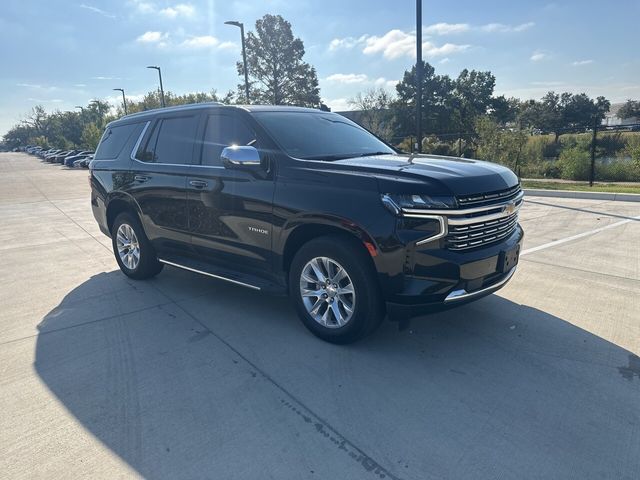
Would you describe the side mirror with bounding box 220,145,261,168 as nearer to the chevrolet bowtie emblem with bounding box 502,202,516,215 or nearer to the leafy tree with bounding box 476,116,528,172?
the chevrolet bowtie emblem with bounding box 502,202,516,215

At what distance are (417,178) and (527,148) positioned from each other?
57.9 feet

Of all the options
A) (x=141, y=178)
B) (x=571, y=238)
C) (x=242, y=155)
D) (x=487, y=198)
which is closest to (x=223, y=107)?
(x=242, y=155)

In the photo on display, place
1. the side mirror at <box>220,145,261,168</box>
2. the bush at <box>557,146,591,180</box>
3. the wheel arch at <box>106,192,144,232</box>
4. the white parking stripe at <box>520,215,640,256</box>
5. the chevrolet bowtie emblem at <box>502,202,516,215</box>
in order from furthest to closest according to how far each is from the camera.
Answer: the bush at <box>557,146,591,180</box> → the white parking stripe at <box>520,215,640,256</box> → the wheel arch at <box>106,192,144,232</box> → the side mirror at <box>220,145,261,168</box> → the chevrolet bowtie emblem at <box>502,202,516,215</box>

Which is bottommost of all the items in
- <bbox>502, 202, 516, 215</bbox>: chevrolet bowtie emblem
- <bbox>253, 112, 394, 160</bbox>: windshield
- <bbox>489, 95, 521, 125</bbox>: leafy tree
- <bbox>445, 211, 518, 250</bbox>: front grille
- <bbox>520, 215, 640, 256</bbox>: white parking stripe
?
<bbox>520, 215, 640, 256</bbox>: white parking stripe

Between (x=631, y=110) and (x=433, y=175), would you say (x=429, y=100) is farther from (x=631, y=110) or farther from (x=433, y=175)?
(x=433, y=175)

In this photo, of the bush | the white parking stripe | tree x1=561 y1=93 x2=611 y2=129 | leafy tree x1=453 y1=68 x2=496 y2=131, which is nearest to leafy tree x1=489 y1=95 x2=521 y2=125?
leafy tree x1=453 y1=68 x2=496 y2=131

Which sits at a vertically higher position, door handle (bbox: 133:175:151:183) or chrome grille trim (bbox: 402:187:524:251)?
door handle (bbox: 133:175:151:183)

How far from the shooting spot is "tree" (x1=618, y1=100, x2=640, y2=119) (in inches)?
2401

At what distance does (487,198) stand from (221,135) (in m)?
2.58

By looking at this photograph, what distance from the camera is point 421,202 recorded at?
10.3 feet

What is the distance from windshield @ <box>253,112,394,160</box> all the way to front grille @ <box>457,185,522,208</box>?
1257mm

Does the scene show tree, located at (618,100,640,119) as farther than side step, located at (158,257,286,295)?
Yes

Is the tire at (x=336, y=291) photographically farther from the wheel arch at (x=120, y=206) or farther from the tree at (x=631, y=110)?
the tree at (x=631, y=110)

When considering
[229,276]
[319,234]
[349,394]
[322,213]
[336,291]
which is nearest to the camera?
[349,394]
